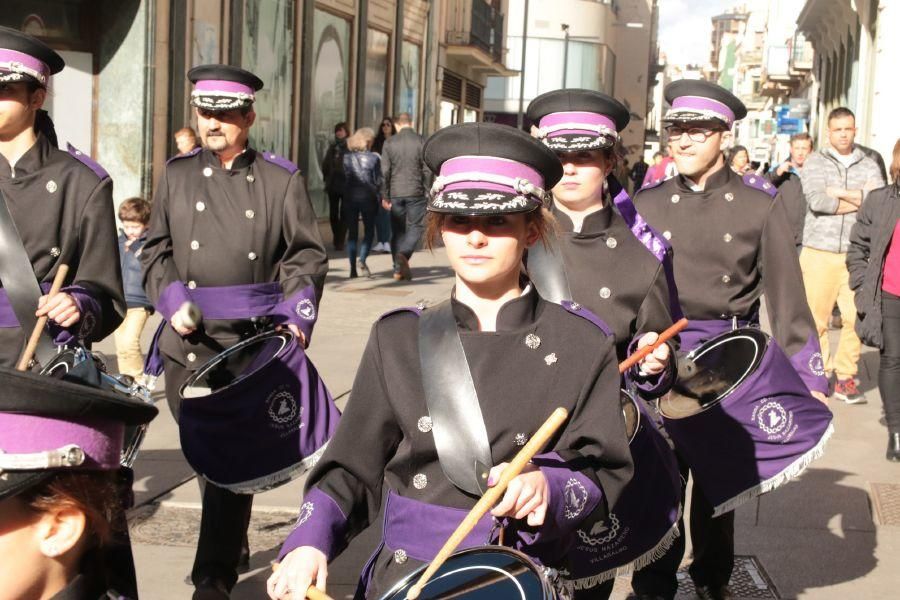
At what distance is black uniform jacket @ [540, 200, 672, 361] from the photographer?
4941mm

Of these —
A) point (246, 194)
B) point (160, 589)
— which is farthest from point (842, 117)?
Result: point (160, 589)

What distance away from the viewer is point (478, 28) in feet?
120

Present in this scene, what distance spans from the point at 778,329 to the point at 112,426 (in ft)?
12.6

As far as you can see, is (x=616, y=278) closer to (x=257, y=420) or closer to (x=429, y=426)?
(x=257, y=420)

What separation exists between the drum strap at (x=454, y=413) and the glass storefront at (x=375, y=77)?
73.9 feet

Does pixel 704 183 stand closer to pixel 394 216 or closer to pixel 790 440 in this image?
pixel 790 440

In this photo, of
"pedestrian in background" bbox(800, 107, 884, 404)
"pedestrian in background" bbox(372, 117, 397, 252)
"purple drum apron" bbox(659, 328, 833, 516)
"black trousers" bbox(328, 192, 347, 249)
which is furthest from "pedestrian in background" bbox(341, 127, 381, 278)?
"purple drum apron" bbox(659, 328, 833, 516)

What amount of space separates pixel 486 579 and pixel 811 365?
329 cm

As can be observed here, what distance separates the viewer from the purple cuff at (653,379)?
4723mm

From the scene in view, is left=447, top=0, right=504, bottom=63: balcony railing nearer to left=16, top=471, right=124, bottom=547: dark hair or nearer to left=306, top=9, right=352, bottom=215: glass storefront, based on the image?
left=306, top=9, right=352, bottom=215: glass storefront

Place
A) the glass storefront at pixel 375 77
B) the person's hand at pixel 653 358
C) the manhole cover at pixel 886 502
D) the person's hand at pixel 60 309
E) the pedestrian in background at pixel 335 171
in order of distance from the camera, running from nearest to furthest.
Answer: the person's hand at pixel 653 358
the person's hand at pixel 60 309
the manhole cover at pixel 886 502
the pedestrian in background at pixel 335 171
the glass storefront at pixel 375 77

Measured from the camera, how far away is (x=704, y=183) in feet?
20.3

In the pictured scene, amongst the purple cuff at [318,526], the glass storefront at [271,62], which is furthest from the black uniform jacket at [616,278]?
the glass storefront at [271,62]

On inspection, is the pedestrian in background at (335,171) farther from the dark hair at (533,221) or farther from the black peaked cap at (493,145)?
the black peaked cap at (493,145)
